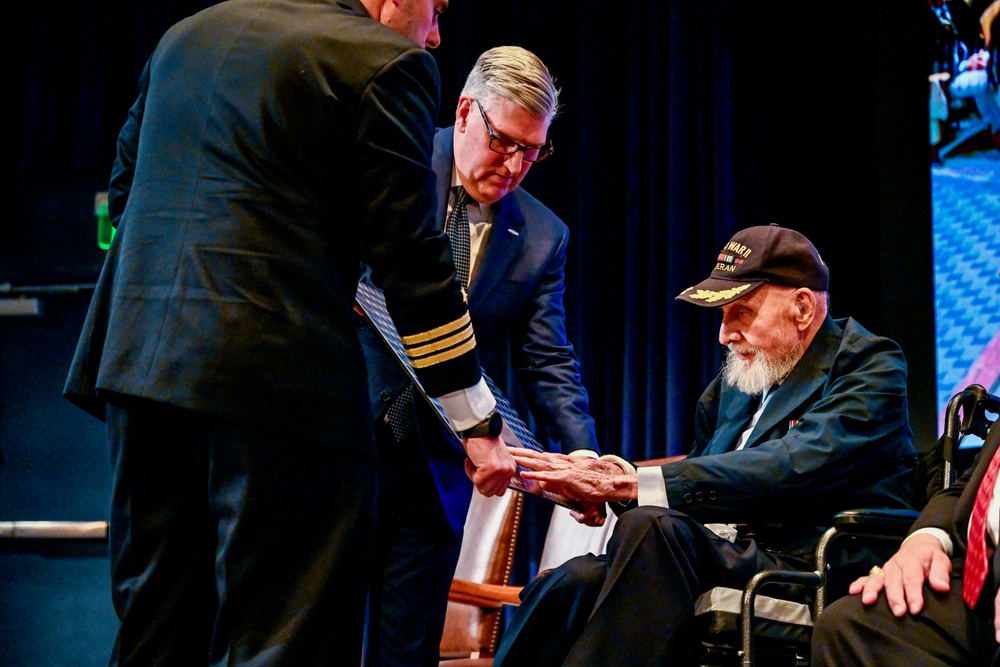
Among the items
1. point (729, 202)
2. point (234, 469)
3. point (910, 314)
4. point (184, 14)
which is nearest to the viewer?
point (234, 469)

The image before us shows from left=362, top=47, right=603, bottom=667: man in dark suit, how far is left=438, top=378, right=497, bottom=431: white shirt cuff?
0.58 metres

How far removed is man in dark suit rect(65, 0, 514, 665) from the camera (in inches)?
57.5

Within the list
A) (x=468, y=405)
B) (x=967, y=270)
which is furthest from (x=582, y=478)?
(x=967, y=270)

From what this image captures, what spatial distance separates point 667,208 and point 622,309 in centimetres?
43

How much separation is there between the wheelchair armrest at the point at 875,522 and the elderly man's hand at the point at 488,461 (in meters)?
0.82

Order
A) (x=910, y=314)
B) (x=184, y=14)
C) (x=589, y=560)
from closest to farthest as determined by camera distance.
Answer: (x=589, y=560), (x=910, y=314), (x=184, y=14)

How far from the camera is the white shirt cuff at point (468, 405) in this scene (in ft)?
5.34

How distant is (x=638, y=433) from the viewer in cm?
411

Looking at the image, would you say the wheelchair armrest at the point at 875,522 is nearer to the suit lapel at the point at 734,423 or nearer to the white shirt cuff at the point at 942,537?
the white shirt cuff at the point at 942,537

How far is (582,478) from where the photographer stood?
241 cm

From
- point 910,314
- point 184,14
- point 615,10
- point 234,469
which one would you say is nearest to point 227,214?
point 234,469

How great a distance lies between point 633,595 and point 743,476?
0.44 metres

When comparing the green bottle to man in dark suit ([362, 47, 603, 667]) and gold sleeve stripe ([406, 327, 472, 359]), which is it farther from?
gold sleeve stripe ([406, 327, 472, 359])

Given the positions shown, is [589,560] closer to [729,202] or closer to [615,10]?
[729,202]
